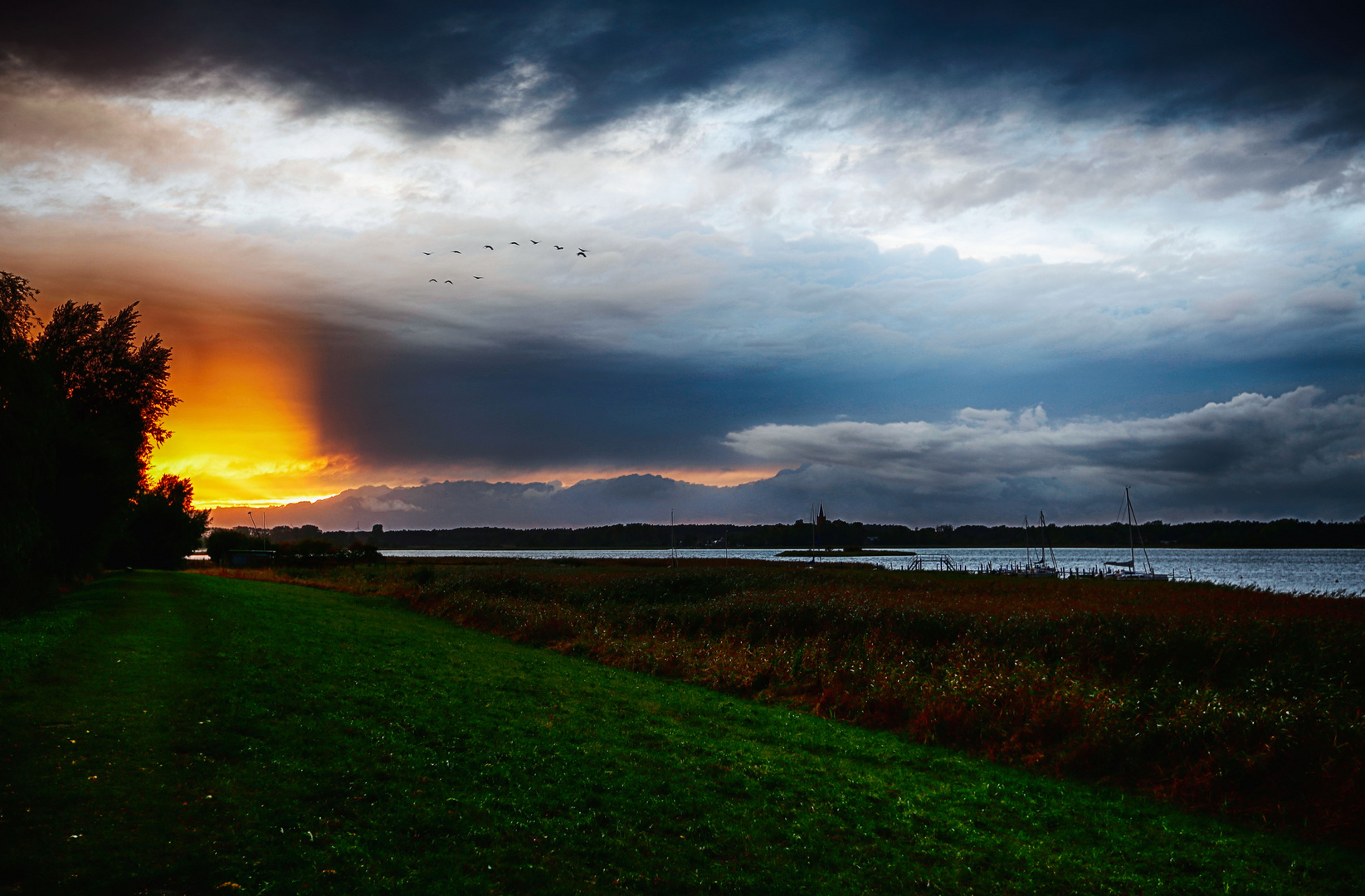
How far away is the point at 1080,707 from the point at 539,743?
38.6ft

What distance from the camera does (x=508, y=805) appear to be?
10.7 m

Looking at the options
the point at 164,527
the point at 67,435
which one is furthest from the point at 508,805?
the point at 164,527

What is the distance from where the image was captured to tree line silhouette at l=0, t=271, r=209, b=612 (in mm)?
28984

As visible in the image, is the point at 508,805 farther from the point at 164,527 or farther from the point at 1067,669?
the point at 164,527

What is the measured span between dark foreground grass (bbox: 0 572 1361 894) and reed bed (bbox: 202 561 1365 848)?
1218mm

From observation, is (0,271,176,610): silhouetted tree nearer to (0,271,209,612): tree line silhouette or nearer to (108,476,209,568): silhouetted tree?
(0,271,209,612): tree line silhouette

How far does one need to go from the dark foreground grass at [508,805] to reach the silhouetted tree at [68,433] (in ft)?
48.0

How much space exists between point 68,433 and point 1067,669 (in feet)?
153

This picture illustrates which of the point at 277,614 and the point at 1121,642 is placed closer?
the point at 1121,642

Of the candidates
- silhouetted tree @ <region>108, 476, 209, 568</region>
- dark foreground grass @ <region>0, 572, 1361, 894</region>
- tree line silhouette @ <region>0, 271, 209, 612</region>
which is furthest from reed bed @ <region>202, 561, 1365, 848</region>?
silhouetted tree @ <region>108, 476, 209, 568</region>

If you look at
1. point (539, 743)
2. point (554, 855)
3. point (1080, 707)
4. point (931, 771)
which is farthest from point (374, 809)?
point (1080, 707)

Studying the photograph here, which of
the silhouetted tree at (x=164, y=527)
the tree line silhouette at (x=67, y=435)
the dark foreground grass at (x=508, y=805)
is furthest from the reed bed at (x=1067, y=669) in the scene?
the silhouetted tree at (x=164, y=527)

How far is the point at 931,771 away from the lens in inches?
575

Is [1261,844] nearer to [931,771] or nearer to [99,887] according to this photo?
[931,771]
